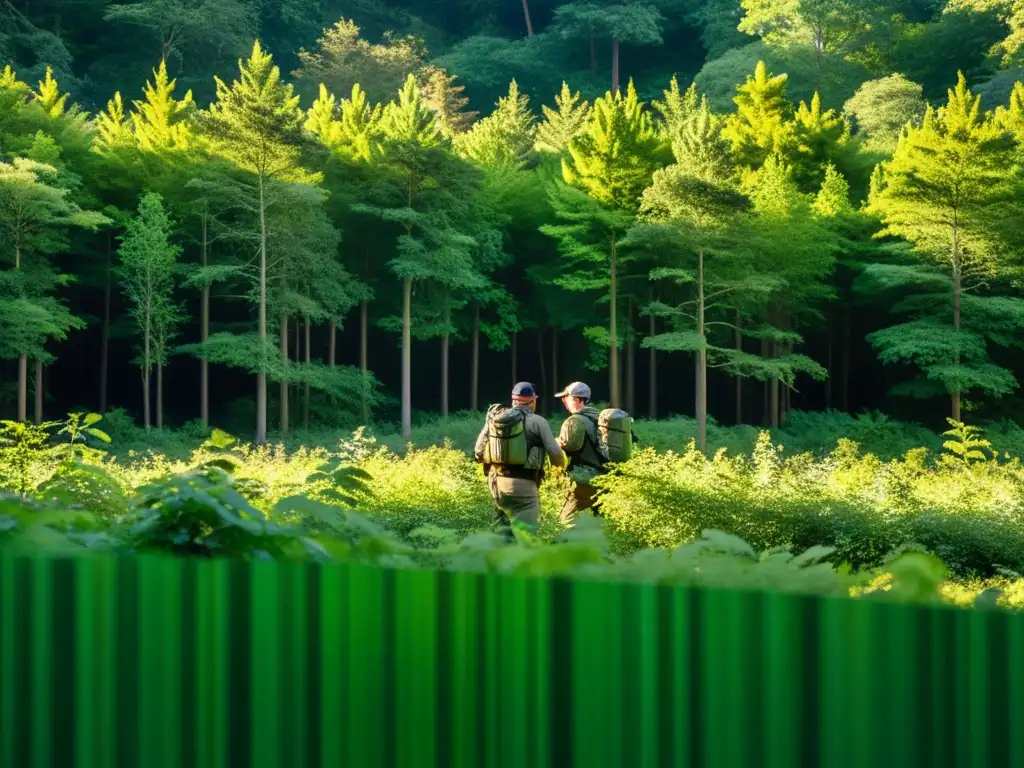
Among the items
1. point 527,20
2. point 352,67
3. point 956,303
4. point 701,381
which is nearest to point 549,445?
point 701,381

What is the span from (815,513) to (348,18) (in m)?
73.2

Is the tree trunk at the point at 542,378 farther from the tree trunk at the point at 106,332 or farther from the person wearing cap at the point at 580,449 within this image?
the person wearing cap at the point at 580,449

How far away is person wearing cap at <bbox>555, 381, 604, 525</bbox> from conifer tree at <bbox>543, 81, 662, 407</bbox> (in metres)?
28.6

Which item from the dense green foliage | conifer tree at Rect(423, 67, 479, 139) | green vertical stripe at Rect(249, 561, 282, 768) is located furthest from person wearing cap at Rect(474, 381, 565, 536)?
conifer tree at Rect(423, 67, 479, 139)

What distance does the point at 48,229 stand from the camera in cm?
3494

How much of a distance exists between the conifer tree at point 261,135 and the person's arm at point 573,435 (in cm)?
2610

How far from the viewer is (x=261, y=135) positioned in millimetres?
36219

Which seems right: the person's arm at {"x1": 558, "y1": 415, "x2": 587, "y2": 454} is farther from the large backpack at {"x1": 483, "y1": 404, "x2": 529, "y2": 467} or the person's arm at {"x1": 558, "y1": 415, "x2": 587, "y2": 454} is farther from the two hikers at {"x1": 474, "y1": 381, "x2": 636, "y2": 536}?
the large backpack at {"x1": 483, "y1": 404, "x2": 529, "y2": 467}

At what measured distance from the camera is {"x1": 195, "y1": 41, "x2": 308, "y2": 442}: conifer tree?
35.8 meters

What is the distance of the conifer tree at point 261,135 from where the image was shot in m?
35.8

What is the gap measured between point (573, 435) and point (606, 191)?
29.7 m

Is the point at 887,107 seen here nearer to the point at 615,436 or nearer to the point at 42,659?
the point at 615,436

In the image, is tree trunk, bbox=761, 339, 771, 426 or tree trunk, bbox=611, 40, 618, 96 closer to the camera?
tree trunk, bbox=761, 339, 771, 426

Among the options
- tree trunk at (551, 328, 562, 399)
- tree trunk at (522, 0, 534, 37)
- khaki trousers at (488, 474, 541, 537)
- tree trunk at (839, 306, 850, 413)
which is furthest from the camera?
tree trunk at (522, 0, 534, 37)
